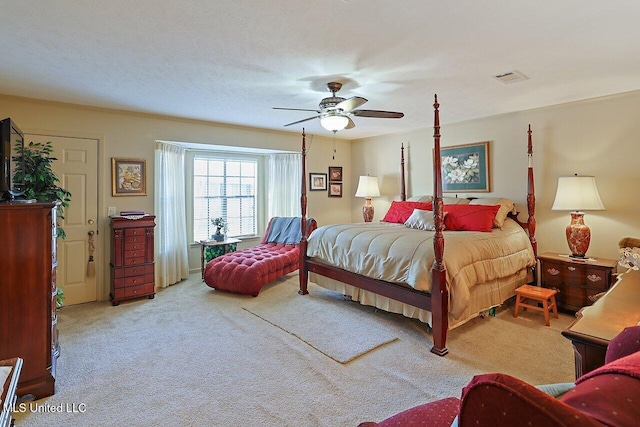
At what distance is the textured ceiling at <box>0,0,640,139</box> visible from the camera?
1949mm

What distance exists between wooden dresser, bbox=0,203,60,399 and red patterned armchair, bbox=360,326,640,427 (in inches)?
104

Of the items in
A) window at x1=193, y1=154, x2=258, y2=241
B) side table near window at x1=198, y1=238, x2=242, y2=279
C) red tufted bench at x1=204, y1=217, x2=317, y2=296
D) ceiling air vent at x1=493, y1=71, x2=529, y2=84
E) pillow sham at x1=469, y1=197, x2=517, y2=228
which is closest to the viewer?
ceiling air vent at x1=493, y1=71, x2=529, y2=84

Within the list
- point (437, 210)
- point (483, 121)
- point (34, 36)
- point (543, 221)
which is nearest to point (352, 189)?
point (483, 121)

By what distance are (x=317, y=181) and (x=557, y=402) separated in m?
5.92

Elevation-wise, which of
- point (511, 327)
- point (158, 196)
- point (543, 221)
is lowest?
point (511, 327)

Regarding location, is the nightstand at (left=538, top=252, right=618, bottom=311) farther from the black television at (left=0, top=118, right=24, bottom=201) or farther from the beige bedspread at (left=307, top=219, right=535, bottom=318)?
the black television at (left=0, top=118, right=24, bottom=201)

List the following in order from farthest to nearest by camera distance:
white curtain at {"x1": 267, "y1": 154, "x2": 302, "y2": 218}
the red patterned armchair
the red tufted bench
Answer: white curtain at {"x1": 267, "y1": 154, "x2": 302, "y2": 218} → the red tufted bench → the red patterned armchair

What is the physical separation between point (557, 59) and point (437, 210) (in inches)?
59.0

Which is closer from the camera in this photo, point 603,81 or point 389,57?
point 389,57

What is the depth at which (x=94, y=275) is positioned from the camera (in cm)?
412

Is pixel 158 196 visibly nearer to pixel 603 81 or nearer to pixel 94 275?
pixel 94 275

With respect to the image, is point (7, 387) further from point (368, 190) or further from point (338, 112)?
point (368, 190)

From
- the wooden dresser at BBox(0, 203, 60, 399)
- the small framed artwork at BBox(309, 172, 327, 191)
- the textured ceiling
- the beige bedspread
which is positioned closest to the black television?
the wooden dresser at BBox(0, 203, 60, 399)

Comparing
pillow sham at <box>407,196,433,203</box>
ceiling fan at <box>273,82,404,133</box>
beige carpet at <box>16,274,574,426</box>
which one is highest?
ceiling fan at <box>273,82,404,133</box>
